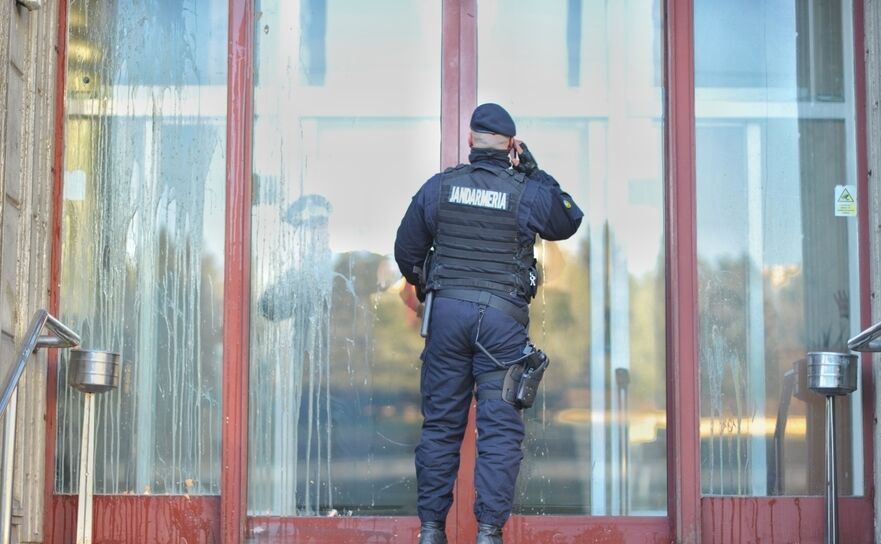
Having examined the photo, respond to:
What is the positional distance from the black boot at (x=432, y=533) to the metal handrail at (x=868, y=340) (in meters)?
1.90

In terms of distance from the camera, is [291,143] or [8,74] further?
[291,143]

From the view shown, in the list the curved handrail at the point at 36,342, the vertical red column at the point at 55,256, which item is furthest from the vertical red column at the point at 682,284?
the vertical red column at the point at 55,256

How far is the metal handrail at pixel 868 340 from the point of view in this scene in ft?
20.4

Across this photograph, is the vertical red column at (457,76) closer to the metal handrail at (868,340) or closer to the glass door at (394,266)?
the glass door at (394,266)

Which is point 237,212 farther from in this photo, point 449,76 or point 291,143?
point 449,76

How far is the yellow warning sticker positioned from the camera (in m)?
7.16

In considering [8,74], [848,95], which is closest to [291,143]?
[8,74]

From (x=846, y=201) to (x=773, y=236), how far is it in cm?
38

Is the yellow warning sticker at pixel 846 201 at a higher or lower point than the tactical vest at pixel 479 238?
higher

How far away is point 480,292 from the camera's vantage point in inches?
245

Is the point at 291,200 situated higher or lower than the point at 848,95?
lower

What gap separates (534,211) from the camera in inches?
249

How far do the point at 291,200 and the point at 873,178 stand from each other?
2.76 m

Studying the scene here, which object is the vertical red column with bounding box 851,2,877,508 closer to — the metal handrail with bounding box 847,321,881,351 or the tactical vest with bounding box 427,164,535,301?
the metal handrail with bounding box 847,321,881,351
